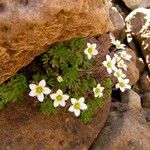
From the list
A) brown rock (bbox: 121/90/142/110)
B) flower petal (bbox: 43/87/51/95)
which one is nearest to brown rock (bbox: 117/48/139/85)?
brown rock (bbox: 121/90/142/110)

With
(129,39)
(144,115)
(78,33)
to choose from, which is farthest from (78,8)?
(129,39)

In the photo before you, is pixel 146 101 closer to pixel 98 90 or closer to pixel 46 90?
pixel 98 90

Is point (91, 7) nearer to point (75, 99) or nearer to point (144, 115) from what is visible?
point (75, 99)

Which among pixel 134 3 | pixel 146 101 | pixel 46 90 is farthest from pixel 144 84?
pixel 46 90

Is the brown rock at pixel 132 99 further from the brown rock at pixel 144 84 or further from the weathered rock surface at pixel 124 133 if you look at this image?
Answer: the brown rock at pixel 144 84

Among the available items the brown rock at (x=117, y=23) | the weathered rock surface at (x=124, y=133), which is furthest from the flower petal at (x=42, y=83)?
the brown rock at (x=117, y=23)

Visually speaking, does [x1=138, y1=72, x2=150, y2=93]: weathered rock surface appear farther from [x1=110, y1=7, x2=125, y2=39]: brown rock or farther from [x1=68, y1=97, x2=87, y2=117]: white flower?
[x1=68, y1=97, x2=87, y2=117]: white flower
